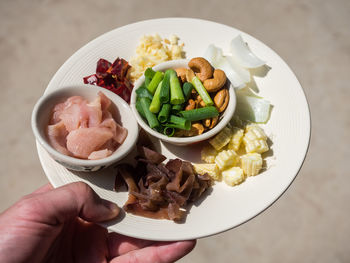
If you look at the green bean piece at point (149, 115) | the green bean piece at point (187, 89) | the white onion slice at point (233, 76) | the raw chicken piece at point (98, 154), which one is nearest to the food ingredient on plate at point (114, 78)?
the green bean piece at point (149, 115)

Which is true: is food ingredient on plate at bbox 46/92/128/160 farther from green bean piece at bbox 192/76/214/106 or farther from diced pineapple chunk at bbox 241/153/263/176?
diced pineapple chunk at bbox 241/153/263/176

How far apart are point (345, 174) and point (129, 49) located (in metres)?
2.34

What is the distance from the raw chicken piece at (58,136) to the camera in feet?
5.91

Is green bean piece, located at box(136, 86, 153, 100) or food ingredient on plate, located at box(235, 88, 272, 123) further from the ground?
green bean piece, located at box(136, 86, 153, 100)

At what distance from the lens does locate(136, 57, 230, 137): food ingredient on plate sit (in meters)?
1.91

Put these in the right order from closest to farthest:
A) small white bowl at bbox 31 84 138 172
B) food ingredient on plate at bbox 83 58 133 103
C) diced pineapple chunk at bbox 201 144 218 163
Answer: small white bowl at bbox 31 84 138 172, diced pineapple chunk at bbox 201 144 218 163, food ingredient on plate at bbox 83 58 133 103

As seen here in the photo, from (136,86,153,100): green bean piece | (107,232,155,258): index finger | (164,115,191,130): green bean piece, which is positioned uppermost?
(136,86,153,100): green bean piece

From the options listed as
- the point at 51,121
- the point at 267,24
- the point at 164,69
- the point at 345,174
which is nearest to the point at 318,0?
the point at 267,24

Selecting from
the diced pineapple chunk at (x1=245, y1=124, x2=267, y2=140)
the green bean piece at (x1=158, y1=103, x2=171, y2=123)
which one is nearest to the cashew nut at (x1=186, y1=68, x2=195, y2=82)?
the green bean piece at (x1=158, y1=103, x2=171, y2=123)

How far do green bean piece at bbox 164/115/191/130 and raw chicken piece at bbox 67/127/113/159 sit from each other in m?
0.35

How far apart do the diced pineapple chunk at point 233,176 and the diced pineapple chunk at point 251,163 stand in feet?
0.12

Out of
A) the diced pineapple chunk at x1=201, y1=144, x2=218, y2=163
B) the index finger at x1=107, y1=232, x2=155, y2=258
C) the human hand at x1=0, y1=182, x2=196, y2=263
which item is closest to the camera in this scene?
the human hand at x1=0, y1=182, x2=196, y2=263

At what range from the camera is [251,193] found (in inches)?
73.6

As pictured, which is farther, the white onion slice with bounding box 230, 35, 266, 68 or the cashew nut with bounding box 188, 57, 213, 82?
the white onion slice with bounding box 230, 35, 266, 68
